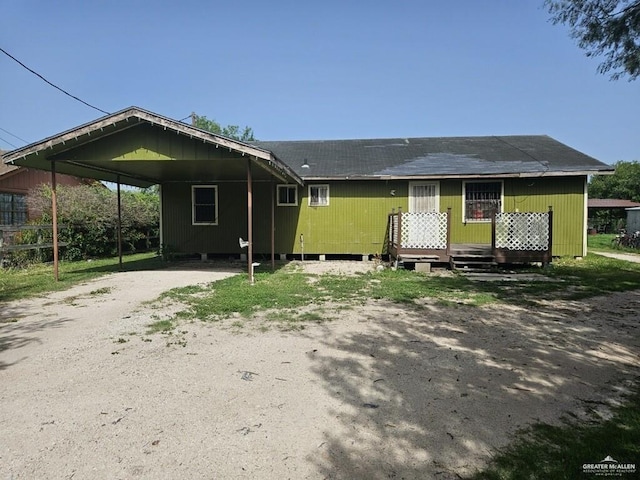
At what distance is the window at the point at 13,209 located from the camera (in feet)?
54.1

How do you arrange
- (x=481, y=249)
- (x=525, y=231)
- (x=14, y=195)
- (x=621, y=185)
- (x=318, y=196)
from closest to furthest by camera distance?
(x=525, y=231) → (x=481, y=249) → (x=318, y=196) → (x=14, y=195) → (x=621, y=185)

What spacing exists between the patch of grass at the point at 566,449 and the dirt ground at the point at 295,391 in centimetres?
9

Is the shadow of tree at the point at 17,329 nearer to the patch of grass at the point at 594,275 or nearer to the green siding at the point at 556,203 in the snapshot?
the patch of grass at the point at 594,275

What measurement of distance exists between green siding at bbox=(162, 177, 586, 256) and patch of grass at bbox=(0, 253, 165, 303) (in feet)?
6.09

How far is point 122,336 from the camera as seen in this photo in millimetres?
4641

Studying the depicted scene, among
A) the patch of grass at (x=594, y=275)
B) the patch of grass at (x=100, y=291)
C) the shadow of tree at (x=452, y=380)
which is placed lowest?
the shadow of tree at (x=452, y=380)

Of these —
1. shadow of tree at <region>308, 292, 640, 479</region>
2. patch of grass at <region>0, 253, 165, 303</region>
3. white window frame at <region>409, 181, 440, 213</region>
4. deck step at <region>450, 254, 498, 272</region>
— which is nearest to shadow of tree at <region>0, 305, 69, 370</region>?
patch of grass at <region>0, 253, 165, 303</region>

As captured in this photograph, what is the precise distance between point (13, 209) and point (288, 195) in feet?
42.4

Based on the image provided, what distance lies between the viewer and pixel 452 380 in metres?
3.37

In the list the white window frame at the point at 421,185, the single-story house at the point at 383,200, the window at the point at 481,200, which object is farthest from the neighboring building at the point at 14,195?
the window at the point at 481,200

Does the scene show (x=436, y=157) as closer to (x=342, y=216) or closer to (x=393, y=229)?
(x=393, y=229)

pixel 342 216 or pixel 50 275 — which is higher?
pixel 342 216

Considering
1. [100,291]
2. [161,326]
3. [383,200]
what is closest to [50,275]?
[100,291]

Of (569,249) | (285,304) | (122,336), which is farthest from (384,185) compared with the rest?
(122,336)
